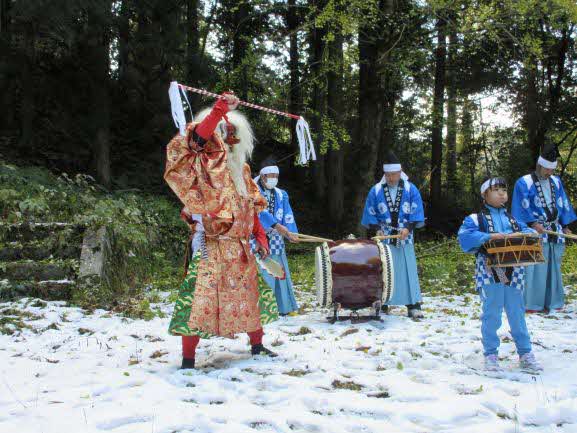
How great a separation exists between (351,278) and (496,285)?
1.92 meters

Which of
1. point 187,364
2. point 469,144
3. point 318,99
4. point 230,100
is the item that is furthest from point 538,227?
point 469,144

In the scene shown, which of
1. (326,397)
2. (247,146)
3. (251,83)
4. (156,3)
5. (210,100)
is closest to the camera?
(326,397)

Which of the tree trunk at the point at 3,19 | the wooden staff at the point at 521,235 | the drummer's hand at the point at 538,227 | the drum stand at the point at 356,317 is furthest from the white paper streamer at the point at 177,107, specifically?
the tree trunk at the point at 3,19

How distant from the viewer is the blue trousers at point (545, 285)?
6.76 m

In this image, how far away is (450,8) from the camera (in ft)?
36.8

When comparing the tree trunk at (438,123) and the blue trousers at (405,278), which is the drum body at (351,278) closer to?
the blue trousers at (405,278)

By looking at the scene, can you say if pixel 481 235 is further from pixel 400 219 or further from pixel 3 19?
pixel 3 19

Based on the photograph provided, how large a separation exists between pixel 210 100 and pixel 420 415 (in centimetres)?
1358

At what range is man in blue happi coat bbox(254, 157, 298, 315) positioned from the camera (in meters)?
6.52

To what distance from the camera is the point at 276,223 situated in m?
6.41

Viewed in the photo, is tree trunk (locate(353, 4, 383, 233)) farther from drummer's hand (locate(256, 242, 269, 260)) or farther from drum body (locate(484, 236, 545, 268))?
drum body (locate(484, 236, 545, 268))

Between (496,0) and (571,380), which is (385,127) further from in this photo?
A: (571,380)

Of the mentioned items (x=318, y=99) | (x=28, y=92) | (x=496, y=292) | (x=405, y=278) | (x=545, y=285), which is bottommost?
(x=545, y=285)

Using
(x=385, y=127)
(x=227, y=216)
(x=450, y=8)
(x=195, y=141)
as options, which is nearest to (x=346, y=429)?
(x=227, y=216)
